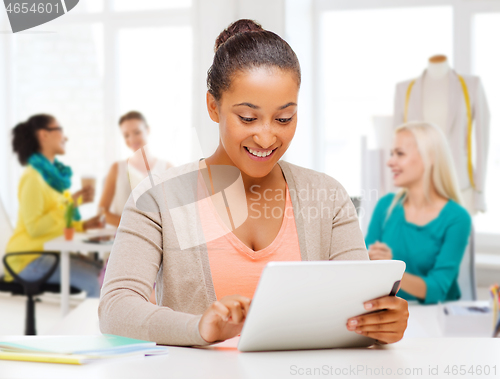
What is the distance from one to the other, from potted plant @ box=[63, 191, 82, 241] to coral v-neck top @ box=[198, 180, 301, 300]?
→ 84.5 inches

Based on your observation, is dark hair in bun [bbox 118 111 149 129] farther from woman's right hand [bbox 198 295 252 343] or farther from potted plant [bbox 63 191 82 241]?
woman's right hand [bbox 198 295 252 343]

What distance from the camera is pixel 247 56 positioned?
1004 mm

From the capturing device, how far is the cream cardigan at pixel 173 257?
82 centimetres

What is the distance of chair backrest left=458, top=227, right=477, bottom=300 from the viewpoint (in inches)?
92.5

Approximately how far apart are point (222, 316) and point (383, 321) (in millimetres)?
238

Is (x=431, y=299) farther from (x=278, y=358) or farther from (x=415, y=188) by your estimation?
(x=278, y=358)

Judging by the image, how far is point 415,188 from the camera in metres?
2.38

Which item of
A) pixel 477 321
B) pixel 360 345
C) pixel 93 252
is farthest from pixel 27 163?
pixel 360 345

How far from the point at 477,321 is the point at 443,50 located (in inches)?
84.5

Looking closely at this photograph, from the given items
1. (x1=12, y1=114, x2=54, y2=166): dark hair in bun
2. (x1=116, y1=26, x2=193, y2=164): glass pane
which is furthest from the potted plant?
(x1=116, y1=26, x2=193, y2=164): glass pane

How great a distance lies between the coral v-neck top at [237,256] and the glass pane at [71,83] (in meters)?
2.94

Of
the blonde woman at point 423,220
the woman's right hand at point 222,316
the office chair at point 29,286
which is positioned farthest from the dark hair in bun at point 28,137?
the woman's right hand at point 222,316

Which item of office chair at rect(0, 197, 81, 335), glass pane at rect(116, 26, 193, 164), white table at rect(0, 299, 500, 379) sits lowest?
office chair at rect(0, 197, 81, 335)

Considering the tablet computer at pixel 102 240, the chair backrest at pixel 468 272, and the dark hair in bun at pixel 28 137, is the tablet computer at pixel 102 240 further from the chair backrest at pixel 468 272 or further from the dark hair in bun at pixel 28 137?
the chair backrest at pixel 468 272
